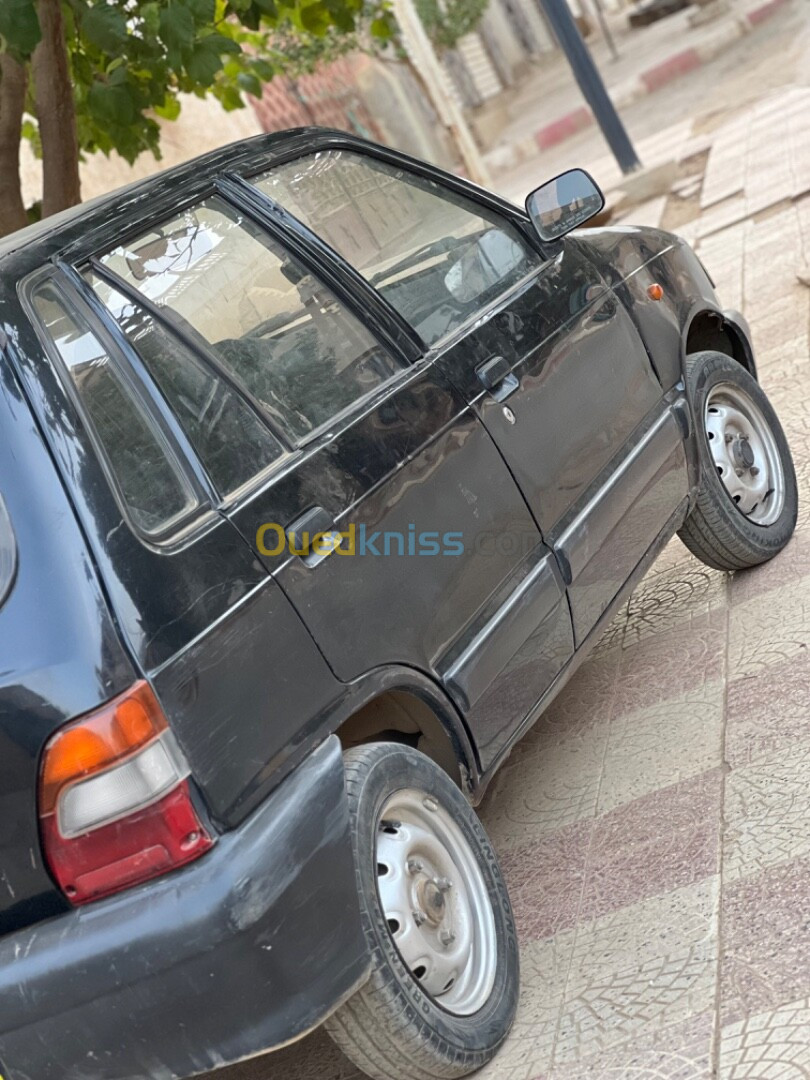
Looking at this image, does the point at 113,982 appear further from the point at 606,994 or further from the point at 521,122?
the point at 521,122

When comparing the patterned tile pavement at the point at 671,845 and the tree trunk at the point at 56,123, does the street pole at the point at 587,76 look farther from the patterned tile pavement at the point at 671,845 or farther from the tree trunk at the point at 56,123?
the patterned tile pavement at the point at 671,845

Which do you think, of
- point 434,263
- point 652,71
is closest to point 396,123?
point 652,71

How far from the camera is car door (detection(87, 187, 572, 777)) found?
281cm

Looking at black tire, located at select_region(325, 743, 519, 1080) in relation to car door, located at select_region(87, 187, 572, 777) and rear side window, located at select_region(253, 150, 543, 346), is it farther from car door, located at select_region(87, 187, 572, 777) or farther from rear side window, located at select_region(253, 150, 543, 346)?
rear side window, located at select_region(253, 150, 543, 346)

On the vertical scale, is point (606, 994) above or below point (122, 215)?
below

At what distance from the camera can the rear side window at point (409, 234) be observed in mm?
3479

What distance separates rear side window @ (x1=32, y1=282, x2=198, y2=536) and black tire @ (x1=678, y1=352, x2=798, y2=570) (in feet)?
7.27

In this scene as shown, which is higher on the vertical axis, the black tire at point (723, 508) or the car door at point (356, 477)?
the car door at point (356, 477)

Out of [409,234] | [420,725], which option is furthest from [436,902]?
[409,234]

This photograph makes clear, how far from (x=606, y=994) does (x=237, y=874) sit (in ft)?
3.23

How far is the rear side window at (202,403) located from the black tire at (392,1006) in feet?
1.97

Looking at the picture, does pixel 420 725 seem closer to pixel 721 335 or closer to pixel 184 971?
pixel 184 971

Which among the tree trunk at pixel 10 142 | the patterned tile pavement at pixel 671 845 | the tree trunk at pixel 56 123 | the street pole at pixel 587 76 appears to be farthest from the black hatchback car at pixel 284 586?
the street pole at pixel 587 76

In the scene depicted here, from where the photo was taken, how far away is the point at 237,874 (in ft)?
7.72
